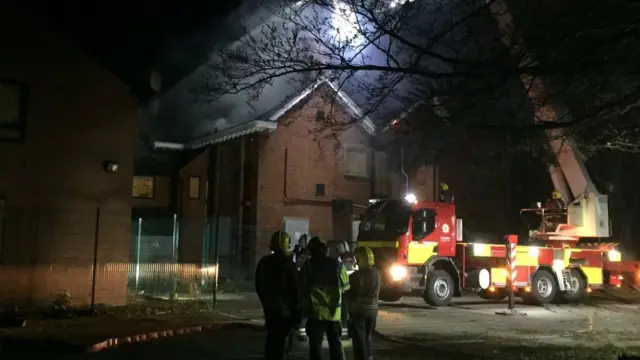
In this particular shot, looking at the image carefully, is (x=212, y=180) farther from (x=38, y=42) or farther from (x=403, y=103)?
(x=403, y=103)

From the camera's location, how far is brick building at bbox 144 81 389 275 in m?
27.4

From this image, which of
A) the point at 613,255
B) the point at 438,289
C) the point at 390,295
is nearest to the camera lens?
the point at 438,289

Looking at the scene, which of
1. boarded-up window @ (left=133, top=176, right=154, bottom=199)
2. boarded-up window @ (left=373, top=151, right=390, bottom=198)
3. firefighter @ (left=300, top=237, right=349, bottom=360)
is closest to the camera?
firefighter @ (left=300, top=237, right=349, bottom=360)

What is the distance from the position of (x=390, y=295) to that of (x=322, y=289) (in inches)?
421

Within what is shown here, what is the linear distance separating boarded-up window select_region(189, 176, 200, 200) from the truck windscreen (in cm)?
1363

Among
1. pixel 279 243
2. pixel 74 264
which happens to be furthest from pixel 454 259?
pixel 279 243

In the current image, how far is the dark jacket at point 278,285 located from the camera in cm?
734

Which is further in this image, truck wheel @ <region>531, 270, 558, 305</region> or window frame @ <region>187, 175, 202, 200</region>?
window frame @ <region>187, 175, 202, 200</region>

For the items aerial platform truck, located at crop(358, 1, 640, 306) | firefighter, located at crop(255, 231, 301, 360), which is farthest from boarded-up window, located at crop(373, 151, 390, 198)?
Result: firefighter, located at crop(255, 231, 301, 360)

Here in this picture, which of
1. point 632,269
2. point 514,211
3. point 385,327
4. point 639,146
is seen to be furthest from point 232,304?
point 514,211

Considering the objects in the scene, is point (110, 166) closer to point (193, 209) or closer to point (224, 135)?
point (224, 135)

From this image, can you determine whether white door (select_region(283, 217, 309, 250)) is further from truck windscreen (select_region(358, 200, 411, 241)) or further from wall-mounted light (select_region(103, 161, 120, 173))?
wall-mounted light (select_region(103, 161, 120, 173))

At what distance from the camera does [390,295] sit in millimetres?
18203

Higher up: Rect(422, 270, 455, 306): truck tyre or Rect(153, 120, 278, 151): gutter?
Rect(153, 120, 278, 151): gutter
